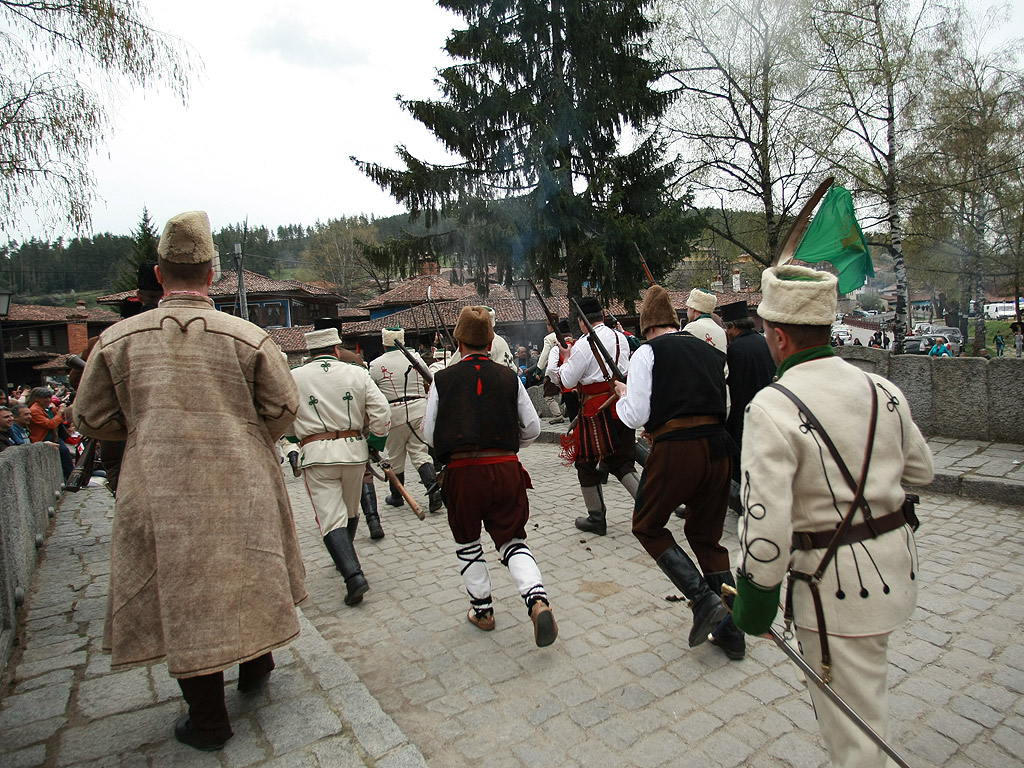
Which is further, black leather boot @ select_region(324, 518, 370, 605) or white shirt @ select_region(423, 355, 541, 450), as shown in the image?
Answer: black leather boot @ select_region(324, 518, 370, 605)

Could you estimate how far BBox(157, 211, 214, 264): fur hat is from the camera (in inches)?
103

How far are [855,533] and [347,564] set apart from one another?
3506 millimetres

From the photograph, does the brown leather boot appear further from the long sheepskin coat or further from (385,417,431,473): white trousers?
(385,417,431,473): white trousers

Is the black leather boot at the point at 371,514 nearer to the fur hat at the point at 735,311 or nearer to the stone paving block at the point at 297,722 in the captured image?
the stone paving block at the point at 297,722

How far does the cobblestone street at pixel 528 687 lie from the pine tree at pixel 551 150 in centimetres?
1391

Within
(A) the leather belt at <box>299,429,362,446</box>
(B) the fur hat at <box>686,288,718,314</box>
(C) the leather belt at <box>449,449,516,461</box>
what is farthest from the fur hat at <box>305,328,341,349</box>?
(B) the fur hat at <box>686,288,718,314</box>

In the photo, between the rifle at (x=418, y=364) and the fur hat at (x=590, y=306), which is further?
the rifle at (x=418, y=364)

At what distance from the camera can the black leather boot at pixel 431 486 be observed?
7.04 meters

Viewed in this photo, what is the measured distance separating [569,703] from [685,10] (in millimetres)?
18986

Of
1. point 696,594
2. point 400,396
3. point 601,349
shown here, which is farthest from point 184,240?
point 400,396

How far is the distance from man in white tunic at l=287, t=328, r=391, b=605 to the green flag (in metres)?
3.13

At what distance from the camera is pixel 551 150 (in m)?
17.3

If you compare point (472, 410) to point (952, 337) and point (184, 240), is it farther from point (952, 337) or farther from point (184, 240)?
point (952, 337)

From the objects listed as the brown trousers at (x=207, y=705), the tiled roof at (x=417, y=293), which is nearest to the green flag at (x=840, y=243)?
the brown trousers at (x=207, y=705)
